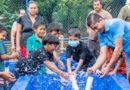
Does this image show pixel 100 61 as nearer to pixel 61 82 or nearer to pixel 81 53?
pixel 61 82

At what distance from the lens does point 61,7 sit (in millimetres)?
16234

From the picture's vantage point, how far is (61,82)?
5.55 m

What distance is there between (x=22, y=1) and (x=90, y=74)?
10.5m

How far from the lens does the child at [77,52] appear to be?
596 centimetres

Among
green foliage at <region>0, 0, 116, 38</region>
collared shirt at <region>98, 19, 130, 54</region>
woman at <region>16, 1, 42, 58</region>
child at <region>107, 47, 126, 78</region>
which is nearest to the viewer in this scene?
collared shirt at <region>98, 19, 130, 54</region>

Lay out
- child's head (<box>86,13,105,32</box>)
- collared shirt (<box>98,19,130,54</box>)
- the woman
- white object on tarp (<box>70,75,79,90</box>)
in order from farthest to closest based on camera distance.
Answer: the woman
white object on tarp (<box>70,75,79,90</box>)
collared shirt (<box>98,19,130,54</box>)
child's head (<box>86,13,105,32</box>)

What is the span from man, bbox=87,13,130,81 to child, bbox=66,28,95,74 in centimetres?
79

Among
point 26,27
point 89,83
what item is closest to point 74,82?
point 89,83

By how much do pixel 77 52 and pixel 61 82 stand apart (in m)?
0.86

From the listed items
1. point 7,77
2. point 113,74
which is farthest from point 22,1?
point 7,77

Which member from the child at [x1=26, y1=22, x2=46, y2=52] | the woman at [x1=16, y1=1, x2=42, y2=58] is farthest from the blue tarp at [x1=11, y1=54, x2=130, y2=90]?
the woman at [x1=16, y1=1, x2=42, y2=58]

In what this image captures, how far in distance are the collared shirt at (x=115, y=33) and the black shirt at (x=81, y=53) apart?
0.91m

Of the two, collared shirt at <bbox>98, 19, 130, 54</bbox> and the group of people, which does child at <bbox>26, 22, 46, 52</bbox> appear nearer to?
the group of people

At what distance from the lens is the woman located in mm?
6750
